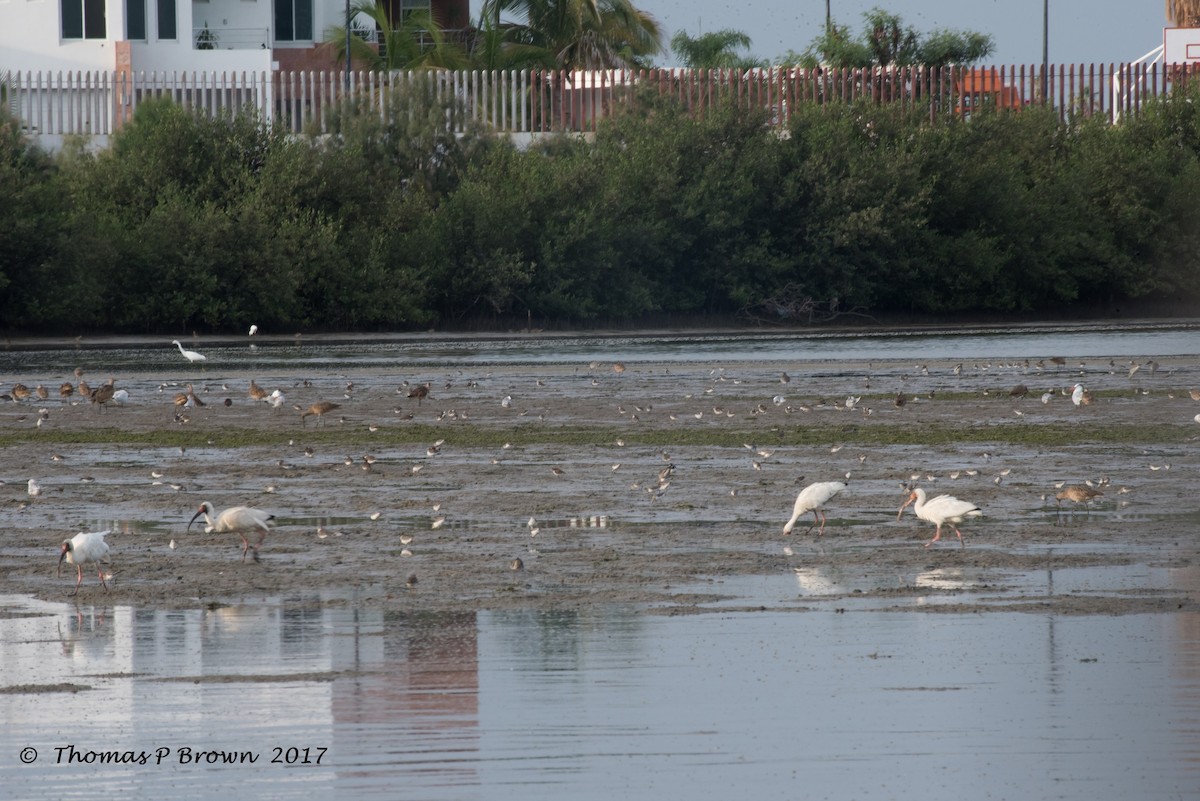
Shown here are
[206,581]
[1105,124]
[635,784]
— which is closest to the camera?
[635,784]

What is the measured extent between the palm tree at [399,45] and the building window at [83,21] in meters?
9.07

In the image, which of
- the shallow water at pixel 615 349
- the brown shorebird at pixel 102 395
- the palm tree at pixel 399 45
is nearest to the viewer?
the brown shorebird at pixel 102 395

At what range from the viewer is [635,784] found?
7605 millimetres

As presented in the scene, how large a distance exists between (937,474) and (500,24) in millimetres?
59050

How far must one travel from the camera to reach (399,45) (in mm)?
68812

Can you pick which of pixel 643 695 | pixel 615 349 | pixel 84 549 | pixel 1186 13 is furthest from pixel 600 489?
pixel 1186 13

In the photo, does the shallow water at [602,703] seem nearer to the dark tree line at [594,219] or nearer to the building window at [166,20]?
the dark tree line at [594,219]

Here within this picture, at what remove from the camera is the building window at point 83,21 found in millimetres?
61469

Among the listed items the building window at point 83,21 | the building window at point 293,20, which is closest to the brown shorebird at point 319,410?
the building window at point 83,21

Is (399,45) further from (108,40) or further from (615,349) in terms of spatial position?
(615,349)

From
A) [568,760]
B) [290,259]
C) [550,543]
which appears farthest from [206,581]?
[290,259]

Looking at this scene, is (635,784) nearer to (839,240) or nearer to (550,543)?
(550,543)

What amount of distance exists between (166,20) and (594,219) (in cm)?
1849

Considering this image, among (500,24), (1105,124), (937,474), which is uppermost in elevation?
(500,24)
